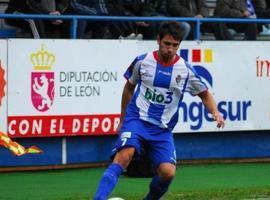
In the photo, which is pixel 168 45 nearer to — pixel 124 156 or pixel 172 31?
pixel 172 31

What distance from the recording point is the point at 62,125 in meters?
14.3

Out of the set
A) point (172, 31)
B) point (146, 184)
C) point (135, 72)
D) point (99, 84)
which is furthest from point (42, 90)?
point (172, 31)

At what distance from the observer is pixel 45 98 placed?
557 inches

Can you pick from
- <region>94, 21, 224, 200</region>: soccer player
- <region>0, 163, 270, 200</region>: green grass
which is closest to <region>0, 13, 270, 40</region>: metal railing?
<region>0, 163, 270, 200</region>: green grass

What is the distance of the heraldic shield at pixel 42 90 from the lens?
14.0m

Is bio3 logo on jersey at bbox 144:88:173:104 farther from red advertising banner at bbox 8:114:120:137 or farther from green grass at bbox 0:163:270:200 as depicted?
red advertising banner at bbox 8:114:120:137

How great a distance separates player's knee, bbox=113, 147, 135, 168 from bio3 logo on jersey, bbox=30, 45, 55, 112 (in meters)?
4.40

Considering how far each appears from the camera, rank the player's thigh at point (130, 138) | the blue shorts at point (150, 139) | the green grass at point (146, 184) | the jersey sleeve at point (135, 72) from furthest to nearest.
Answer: the green grass at point (146, 184) < the jersey sleeve at point (135, 72) < the blue shorts at point (150, 139) < the player's thigh at point (130, 138)

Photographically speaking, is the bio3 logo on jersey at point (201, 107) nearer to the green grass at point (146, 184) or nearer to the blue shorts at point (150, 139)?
the green grass at point (146, 184)

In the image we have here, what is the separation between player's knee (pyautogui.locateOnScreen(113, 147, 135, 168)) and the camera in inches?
384

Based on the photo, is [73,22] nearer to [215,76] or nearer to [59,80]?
[59,80]

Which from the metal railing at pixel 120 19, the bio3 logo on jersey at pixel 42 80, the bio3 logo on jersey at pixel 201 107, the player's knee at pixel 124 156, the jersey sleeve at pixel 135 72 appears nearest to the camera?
the player's knee at pixel 124 156

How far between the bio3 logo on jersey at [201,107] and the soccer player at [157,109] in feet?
16.7

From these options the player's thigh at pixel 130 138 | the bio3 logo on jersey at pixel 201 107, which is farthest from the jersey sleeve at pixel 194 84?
the bio3 logo on jersey at pixel 201 107
